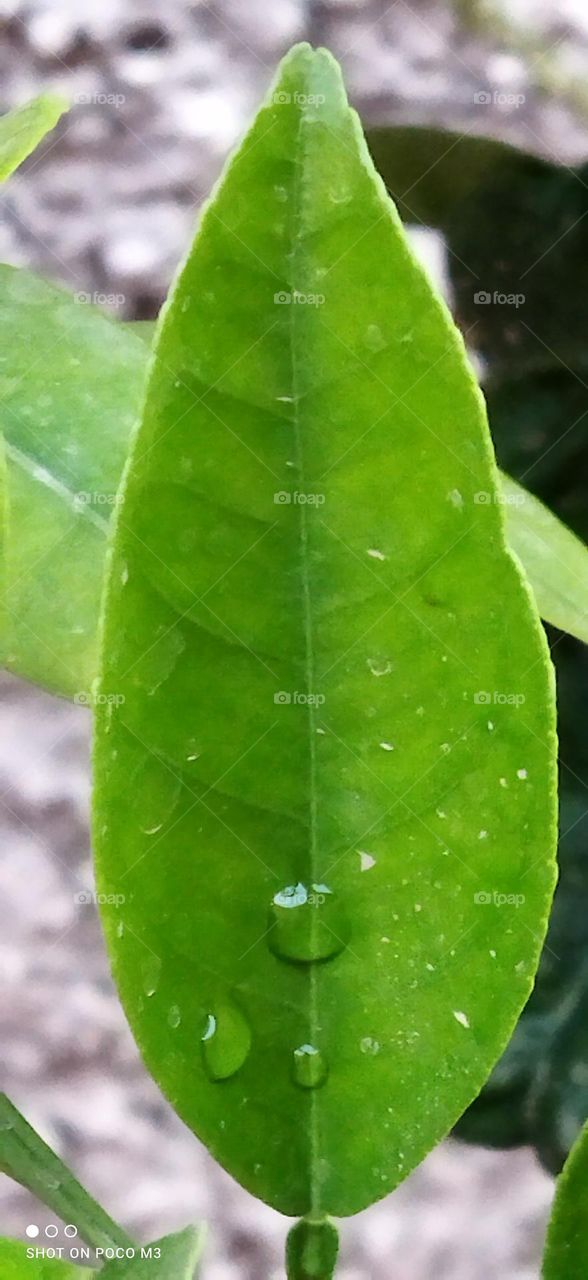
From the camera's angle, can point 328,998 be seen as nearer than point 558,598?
Yes

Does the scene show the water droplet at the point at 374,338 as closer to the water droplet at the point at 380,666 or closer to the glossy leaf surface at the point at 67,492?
the water droplet at the point at 380,666

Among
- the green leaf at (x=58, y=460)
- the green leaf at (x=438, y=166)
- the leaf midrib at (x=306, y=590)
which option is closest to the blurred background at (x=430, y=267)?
the green leaf at (x=438, y=166)

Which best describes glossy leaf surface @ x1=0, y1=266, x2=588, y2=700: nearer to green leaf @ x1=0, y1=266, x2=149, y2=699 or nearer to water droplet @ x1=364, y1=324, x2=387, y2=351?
green leaf @ x1=0, y1=266, x2=149, y2=699

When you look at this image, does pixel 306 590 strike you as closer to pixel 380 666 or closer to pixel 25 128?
pixel 380 666

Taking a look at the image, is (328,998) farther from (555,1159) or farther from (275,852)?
(555,1159)

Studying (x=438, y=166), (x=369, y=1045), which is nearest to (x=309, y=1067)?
(x=369, y=1045)

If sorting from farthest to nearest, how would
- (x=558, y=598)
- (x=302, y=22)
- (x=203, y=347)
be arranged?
1. (x=302, y=22)
2. (x=558, y=598)
3. (x=203, y=347)

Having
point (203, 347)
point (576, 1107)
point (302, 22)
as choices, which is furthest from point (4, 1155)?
point (302, 22)
